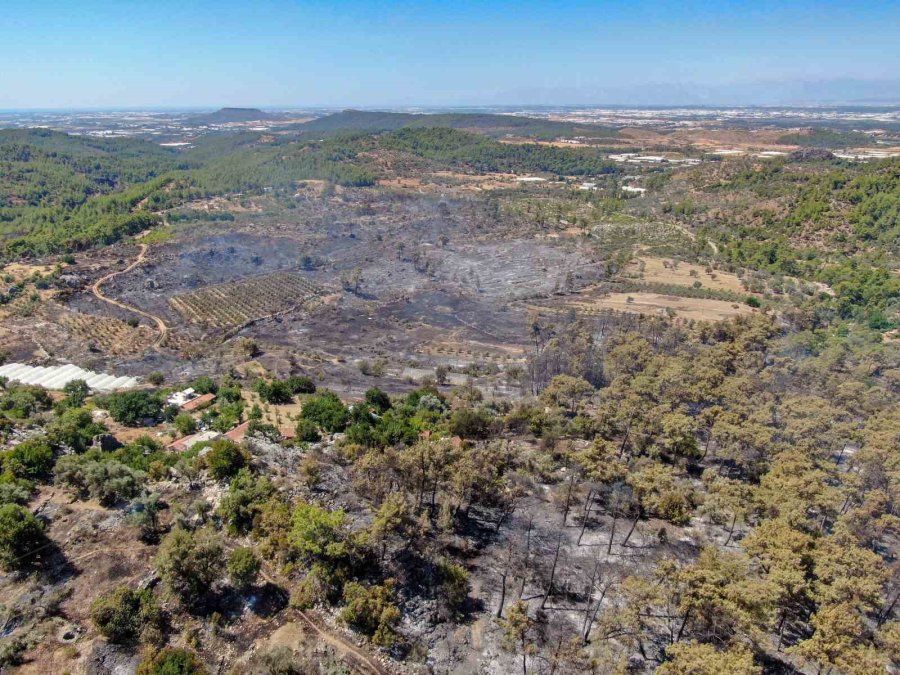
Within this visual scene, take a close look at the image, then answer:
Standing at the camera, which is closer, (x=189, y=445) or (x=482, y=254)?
(x=189, y=445)

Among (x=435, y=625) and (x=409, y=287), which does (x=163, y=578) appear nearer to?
(x=435, y=625)

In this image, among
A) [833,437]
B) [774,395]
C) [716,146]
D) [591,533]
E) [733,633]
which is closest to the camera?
[733,633]

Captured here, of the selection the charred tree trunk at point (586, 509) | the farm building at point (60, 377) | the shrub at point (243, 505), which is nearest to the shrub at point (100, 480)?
the shrub at point (243, 505)

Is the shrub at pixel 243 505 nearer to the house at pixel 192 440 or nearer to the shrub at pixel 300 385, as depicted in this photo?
the house at pixel 192 440

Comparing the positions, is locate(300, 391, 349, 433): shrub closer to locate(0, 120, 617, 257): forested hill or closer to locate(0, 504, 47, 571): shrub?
locate(0, 504, 47, 571): shrub

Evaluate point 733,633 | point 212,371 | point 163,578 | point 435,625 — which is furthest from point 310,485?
point 212,371

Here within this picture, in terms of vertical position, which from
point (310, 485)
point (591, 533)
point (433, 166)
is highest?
point (433, 166)

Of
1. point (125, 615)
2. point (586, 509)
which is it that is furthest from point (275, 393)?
point (586, 509)

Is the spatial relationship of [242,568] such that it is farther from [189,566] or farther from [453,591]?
[453,591]
